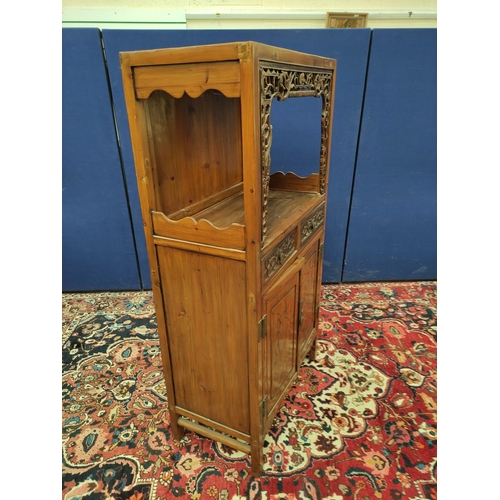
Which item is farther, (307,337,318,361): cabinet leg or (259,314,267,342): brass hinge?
(307,337,318,361): cabinet leg

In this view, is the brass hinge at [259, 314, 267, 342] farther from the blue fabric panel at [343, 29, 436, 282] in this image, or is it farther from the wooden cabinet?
the blue fabric panel at [343, 29, 436, 282]

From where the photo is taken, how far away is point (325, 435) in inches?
68.6

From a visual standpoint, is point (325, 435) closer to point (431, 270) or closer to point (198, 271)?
point (198, 271)

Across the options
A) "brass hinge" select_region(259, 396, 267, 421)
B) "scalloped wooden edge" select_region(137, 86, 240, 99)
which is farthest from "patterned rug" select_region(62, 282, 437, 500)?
"scalloped wooden edge" select_region(137, 86, 240, 99)

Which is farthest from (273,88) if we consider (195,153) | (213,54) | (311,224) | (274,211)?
(311,224)

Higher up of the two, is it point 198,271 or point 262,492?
point 198,271

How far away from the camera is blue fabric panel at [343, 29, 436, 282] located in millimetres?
2326

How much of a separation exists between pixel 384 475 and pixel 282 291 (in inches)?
38.2

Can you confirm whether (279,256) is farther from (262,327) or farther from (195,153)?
(195,153)

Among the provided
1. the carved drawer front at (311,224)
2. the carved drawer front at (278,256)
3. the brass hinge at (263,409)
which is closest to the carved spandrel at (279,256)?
the carved drawer front at (278,256)

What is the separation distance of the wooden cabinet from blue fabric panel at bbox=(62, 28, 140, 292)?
121 centimetres

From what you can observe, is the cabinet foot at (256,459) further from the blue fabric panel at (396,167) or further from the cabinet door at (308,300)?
the blue fabric panel at (396,167)

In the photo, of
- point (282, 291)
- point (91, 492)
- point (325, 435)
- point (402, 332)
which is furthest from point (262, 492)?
point (402, 332)

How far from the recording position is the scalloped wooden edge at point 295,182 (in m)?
1.83
